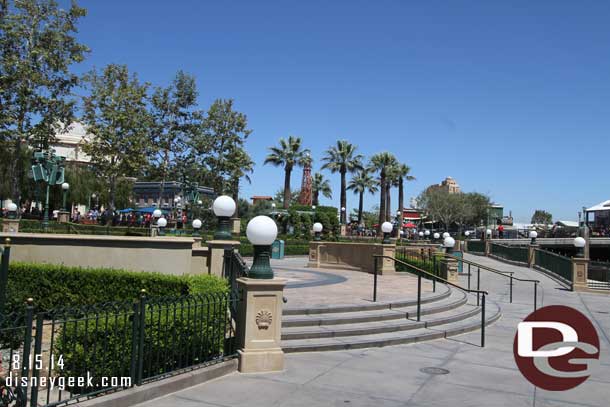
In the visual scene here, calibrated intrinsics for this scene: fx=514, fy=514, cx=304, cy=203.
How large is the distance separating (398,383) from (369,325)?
3.17m

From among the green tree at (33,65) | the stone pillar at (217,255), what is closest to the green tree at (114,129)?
the green tree at (33,65)

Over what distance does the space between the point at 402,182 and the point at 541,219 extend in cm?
9787

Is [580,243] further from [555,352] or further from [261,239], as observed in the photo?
[261,239]

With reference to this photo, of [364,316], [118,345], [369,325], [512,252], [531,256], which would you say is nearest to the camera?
[118,345]

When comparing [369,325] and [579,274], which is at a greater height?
[579,274]

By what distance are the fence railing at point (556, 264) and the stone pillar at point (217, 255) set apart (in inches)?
707

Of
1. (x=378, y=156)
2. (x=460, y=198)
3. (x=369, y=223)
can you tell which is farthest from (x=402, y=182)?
(x=369, y=223)

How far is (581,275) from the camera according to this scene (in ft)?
76.1

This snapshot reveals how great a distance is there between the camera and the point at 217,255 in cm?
1260

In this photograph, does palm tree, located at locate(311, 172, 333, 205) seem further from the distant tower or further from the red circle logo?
the red circle logo

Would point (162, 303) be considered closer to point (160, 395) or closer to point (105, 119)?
point (160, 395)

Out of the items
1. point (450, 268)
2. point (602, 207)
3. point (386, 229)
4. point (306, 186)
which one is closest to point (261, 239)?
point (386, 229)

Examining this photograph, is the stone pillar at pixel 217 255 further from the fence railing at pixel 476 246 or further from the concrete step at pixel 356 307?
the fence railing at pixel 476 246

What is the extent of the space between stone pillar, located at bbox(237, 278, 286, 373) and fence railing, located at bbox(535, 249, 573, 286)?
2043 cm
